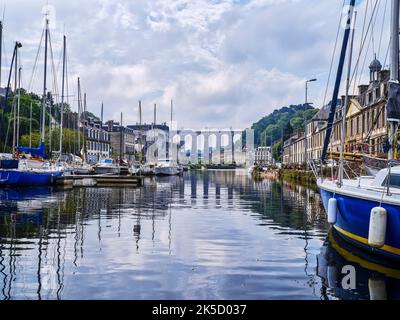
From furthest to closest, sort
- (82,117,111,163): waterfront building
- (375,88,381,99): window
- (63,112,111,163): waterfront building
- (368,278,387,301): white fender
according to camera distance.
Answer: (82,117,111,163): waterfront building, (63,112,111,163): waterfront building, (375,88,381,99): window, (368,278,387,301): white fender

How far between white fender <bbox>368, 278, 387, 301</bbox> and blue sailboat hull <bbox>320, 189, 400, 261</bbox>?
4.83 feet

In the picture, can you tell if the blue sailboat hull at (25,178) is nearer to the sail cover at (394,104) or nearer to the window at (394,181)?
the sail cover at (394,104)

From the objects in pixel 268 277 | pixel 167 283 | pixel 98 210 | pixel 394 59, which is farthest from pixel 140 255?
pixel 98 210

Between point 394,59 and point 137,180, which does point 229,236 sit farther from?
point 137,180

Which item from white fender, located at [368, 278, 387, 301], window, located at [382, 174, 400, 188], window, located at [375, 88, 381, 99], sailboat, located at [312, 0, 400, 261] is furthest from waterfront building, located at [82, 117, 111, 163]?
white fender, located at [368, 278, 387, 301]

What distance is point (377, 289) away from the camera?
9945 mm

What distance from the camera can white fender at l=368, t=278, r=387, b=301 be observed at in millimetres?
9344

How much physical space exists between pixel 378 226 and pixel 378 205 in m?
0.87

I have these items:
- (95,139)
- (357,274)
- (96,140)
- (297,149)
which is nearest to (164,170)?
(297,149)

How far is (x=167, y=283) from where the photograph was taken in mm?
10195

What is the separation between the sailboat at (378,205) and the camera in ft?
37.2

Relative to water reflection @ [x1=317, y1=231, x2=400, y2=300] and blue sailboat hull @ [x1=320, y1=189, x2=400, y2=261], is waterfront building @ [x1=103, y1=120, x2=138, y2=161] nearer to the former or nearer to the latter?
blue sailboat hull @ [x1=320, y1=189, x2=400, y2=261]

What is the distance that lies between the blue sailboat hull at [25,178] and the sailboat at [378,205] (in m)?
34.2
